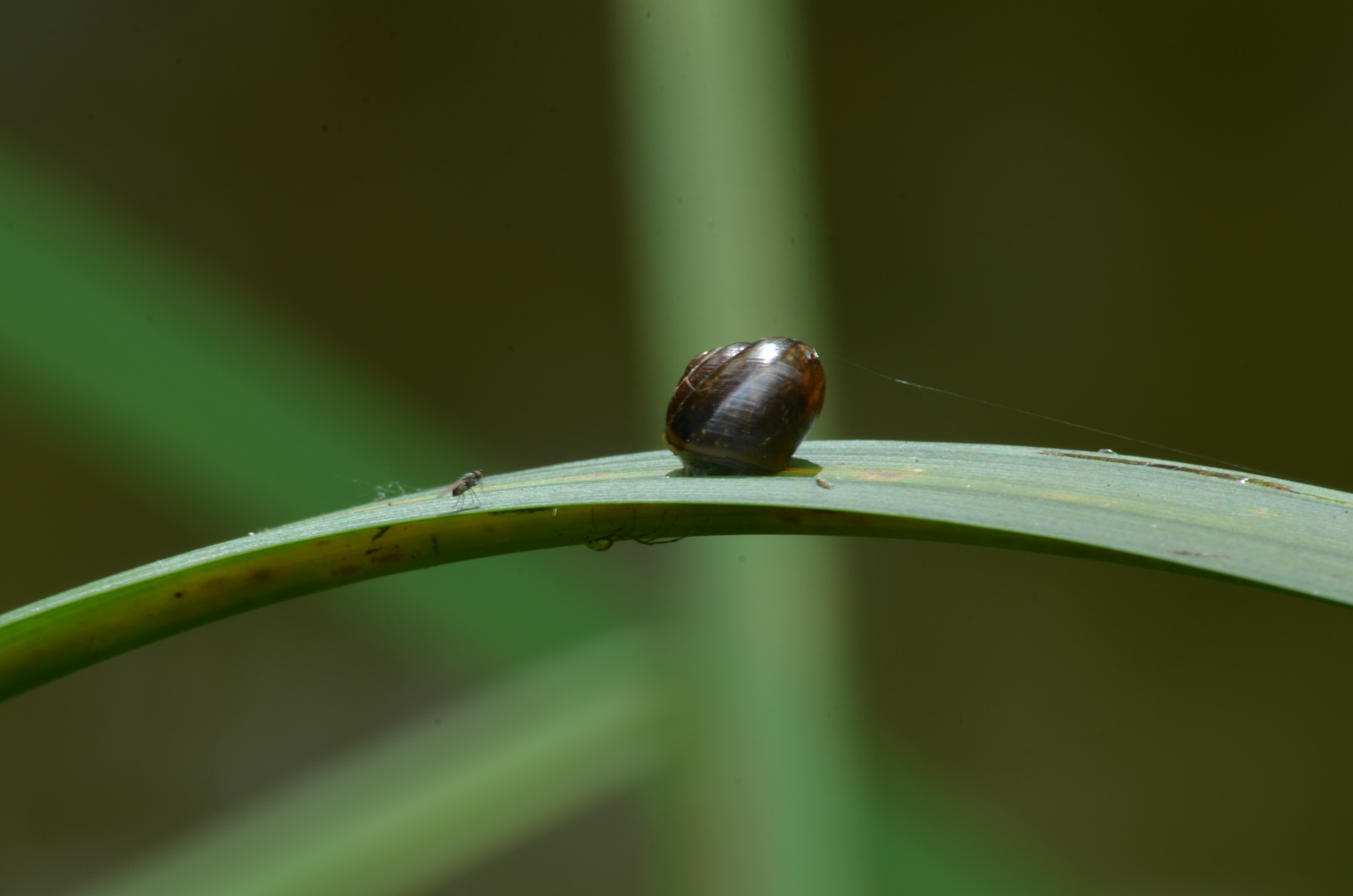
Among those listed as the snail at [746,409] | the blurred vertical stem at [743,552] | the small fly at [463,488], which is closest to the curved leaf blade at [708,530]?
the small fly at [463,488]

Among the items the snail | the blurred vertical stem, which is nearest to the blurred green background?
the blurred vertical stem

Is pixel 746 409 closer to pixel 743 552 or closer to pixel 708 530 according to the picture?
pixel 708 530

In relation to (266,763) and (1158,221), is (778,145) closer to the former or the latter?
(1158,221)

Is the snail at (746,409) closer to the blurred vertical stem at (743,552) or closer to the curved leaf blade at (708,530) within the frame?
the curved leaf blade at (708,530)

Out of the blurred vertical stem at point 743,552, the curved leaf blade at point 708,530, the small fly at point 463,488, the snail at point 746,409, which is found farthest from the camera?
the blurred vertical stem at point 743,552

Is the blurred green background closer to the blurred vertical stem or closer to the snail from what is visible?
the blurred vertical stem

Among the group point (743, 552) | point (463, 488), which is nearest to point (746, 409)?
point (463, 488)
